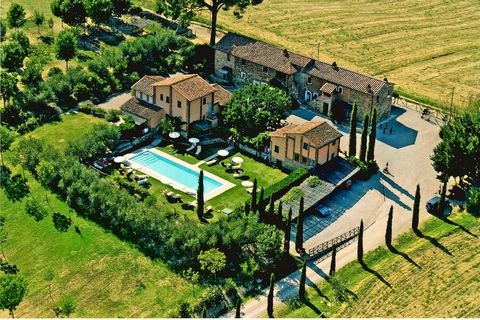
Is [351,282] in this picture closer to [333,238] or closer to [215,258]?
[333,238]

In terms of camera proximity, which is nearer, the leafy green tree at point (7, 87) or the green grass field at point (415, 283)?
the green grass field at point (415, 283)

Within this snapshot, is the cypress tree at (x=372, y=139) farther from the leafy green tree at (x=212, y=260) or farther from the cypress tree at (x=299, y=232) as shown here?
the leafy green tree at (x=212, y=260)

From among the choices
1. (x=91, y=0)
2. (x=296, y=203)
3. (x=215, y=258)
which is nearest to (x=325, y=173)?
(x=296, y=203)

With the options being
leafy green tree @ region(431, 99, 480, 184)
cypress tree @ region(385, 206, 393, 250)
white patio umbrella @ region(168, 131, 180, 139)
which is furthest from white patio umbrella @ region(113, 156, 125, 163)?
leafy green tree @ region(431, 99, 480, 184)

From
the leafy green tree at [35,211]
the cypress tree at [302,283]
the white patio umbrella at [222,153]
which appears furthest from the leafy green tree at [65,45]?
the cypress tree at [302,283]

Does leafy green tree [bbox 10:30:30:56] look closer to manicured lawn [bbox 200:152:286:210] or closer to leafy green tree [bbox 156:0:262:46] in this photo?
leafy green tree [bbox 156:0:262:46]
